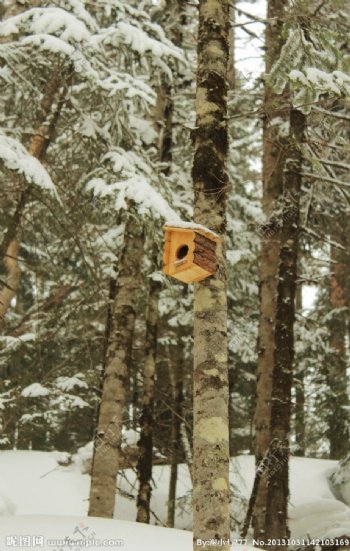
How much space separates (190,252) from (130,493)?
9.39 m

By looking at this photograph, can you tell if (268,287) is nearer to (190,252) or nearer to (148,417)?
(148,417)

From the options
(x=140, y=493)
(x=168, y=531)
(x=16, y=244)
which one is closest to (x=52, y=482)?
(x=140, y=493)

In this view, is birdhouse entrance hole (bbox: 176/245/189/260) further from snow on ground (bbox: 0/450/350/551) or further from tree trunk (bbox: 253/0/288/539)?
snow on ground (bbox: 0/450/350/551)

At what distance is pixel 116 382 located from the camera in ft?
24.5

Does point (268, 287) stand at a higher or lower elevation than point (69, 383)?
higher

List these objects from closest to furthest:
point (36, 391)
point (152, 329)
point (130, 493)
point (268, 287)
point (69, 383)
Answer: point (36, 391), point (268, 287), point (152, 329), point (69, 383), point (130, 493)

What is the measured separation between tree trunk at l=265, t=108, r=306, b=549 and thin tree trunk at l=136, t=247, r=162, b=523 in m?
1.90

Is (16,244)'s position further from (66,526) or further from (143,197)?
(66,526)

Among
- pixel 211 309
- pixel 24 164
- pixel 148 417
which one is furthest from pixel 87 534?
pixel 148 417

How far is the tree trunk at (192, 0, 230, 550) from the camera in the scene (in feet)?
12.2

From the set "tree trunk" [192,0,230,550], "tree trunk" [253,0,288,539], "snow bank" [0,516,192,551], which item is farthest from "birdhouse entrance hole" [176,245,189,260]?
"tree trunk" [253,0,288,539]

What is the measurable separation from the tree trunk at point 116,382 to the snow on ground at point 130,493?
2556 millimetres

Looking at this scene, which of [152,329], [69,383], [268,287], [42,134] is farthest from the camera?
[69,383]

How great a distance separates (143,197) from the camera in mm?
6629
